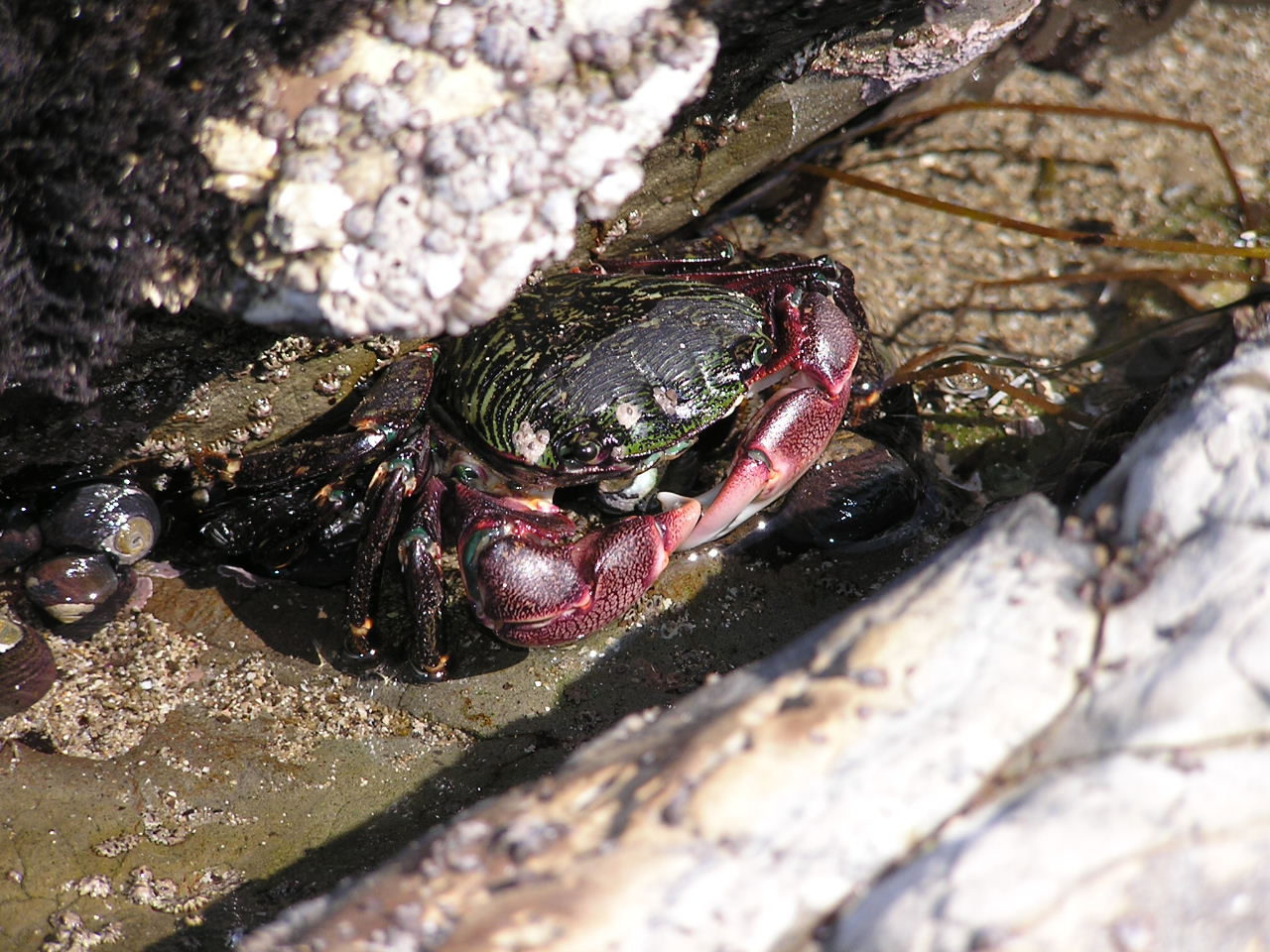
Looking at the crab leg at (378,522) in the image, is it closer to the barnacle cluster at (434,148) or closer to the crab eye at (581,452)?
the crab eye at (581,452)

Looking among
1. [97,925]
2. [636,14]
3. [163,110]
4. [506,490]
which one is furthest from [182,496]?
[636,14]

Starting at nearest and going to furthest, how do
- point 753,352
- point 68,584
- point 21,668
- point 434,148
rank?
point 434,148
point 21,668
point 68,584
point 753,352

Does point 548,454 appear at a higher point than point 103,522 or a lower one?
lower

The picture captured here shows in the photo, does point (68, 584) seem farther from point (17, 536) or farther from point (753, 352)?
point (753, 352)

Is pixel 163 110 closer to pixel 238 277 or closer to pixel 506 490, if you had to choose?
pixel 238 277

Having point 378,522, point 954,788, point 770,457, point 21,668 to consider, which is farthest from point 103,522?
point 954,788

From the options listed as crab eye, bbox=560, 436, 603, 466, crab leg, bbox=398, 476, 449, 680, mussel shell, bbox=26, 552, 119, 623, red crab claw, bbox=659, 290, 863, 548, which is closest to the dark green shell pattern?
crab eye, bbox=560, 436, 603, 466

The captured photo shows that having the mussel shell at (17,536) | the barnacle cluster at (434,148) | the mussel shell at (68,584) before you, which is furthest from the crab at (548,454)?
the barnacle cluster at (434,148)

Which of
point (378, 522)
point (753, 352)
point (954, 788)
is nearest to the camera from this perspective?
point (954, 788)
